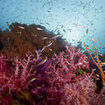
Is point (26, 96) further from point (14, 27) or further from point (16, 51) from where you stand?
point (14, 27)

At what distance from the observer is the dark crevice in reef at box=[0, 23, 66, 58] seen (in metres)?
4.17

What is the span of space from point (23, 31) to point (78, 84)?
13.3 feet

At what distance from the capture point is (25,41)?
4.65m

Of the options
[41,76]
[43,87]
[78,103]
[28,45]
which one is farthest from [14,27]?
[78,103]

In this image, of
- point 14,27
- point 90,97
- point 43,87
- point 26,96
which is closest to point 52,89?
point 43,87

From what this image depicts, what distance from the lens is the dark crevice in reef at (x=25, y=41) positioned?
13.7 feet

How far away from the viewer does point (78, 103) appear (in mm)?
2332

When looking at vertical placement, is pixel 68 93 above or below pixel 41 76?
below

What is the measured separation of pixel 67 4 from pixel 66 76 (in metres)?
18.4

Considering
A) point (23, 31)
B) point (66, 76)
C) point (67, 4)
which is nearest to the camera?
point (66, 76)

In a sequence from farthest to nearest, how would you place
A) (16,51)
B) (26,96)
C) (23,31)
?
(23,31) → (16,51) → (26,96)

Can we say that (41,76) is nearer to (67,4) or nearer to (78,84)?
(78,84)

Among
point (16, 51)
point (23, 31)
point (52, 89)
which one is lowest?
point (52, 89)

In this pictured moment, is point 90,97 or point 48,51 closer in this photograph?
point 90,97
